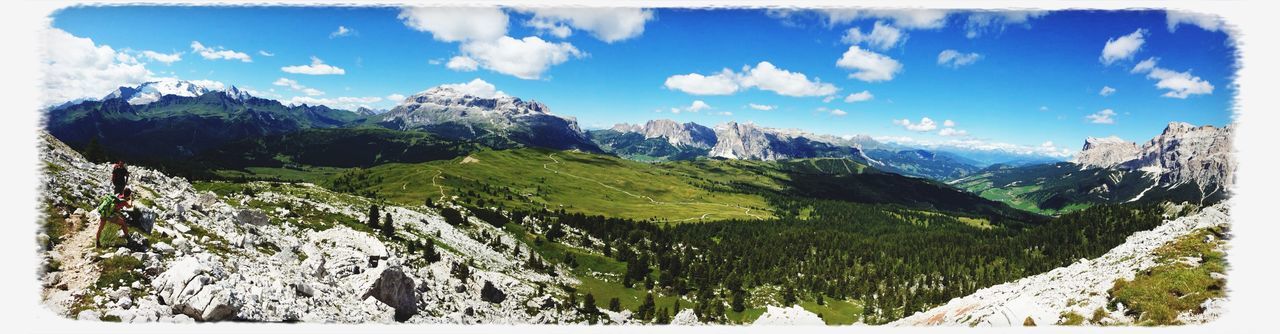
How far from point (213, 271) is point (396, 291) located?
5352 mm

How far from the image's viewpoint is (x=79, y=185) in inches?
432

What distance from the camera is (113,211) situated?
834 cm

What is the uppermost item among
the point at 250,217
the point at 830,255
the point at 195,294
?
the point at 195,294

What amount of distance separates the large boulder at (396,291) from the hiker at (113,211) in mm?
5025

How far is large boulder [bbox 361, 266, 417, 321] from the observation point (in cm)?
1299

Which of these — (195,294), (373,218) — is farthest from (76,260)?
(373,218)

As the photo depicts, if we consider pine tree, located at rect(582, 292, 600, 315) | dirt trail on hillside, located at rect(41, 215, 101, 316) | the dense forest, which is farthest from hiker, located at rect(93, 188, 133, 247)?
the dense forest

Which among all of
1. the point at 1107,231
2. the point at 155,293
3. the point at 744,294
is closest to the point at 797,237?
the point at 744,294

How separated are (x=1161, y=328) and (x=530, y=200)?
121m

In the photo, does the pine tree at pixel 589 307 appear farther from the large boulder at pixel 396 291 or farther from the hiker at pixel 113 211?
the hiker at pixel 113 211

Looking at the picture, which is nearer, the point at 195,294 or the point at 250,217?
the point at 195,294

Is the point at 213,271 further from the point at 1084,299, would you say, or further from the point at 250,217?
the point at 1084,299

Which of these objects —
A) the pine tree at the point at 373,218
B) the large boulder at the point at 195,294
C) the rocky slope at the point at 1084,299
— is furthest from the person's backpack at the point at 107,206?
the pine tree at the point at 373,218

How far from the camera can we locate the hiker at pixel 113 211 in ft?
26.6
